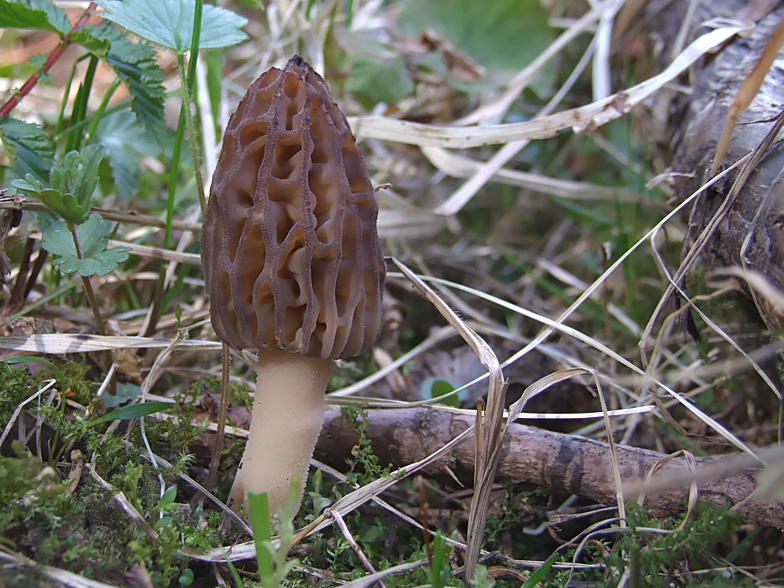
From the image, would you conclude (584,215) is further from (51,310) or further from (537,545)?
(51,310)

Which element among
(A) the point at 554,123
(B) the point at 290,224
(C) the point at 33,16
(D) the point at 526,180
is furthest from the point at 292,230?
(D) the point at 526,180

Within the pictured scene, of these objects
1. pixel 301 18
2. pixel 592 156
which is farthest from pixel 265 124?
pixel 592 156

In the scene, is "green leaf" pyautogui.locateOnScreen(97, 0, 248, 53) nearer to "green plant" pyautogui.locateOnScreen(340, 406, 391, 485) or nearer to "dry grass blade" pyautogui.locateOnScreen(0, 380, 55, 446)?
"dry grass blade" pyautogui.locateOnScreen(0, 380, 55, 446)

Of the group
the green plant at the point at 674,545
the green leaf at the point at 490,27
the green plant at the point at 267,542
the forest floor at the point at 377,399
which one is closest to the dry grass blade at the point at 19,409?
the forest floor at the point at 377,399

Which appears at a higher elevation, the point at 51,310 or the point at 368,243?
the point at 368,243

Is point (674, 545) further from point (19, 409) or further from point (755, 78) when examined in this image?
point (19, 409)

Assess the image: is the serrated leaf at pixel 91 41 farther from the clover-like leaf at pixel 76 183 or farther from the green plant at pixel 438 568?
the green plant at pixel 438 568
